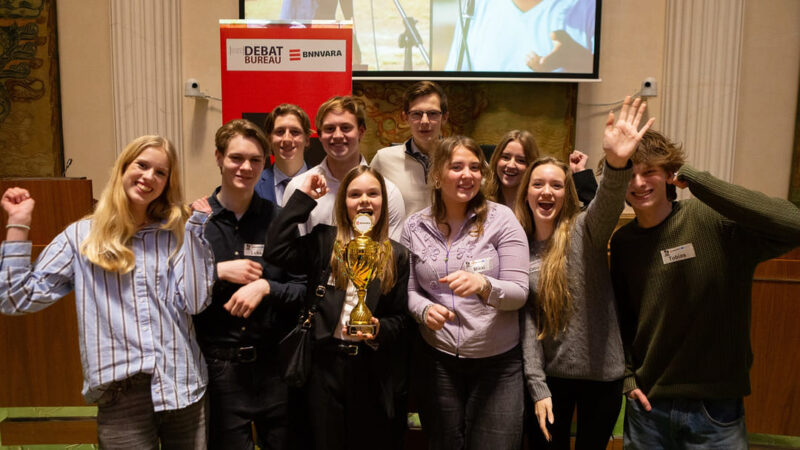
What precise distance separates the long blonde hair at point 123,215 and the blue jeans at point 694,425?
6.28 feet

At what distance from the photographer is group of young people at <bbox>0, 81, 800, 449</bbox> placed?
1794 mm

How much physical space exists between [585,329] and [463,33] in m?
4.55

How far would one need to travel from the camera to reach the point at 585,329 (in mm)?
2033

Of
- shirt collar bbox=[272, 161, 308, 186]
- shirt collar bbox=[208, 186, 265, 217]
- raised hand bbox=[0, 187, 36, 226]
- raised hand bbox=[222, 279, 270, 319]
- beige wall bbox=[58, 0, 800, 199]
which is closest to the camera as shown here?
raised hand bbox=[0, 187, 36, 226]

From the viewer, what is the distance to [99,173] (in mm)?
6145

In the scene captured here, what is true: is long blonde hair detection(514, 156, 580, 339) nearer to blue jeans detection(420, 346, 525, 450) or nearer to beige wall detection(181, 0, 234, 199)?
blue jeans detection(420, 346, 525, 450)

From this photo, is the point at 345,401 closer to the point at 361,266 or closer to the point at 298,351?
→ the point at 298,351

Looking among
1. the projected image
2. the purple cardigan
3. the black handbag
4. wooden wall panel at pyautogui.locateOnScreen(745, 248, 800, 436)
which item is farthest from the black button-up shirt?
the projected image

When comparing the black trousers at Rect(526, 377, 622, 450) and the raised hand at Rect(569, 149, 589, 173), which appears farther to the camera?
the raised hand at Rect(569, 149, 589, 173)

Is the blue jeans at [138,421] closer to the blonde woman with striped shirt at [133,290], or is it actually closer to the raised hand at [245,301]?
the blonde woman with striped shirt at [133,290]

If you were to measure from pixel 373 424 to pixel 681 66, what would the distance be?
565cm

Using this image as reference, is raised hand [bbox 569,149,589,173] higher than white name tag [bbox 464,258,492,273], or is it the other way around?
raised hand [bbox 569,149,589,173]

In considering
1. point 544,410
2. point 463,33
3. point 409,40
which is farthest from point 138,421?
point 463,33

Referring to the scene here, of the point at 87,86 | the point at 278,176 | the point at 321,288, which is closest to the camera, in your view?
the point at 321,288
